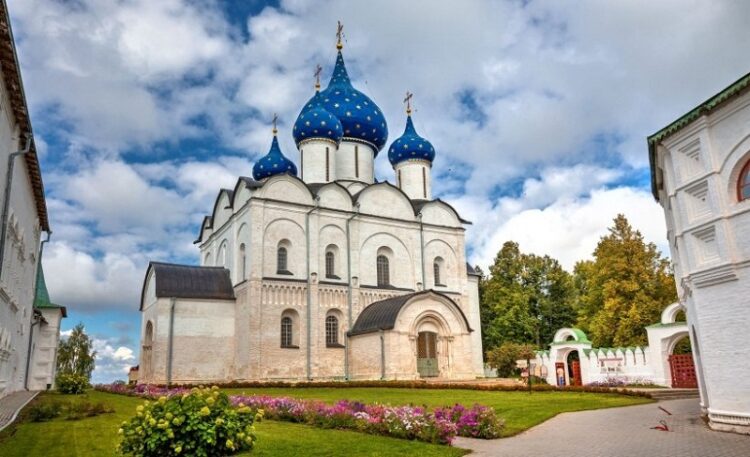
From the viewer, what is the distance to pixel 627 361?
2106 centimetres

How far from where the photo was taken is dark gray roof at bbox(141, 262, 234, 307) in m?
24.5

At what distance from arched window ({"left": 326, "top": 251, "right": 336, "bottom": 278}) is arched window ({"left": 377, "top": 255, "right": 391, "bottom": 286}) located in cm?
255

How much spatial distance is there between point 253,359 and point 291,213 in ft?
21.8

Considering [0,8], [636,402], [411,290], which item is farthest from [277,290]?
[0,8]

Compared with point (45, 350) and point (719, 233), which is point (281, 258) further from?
point (719, 233)

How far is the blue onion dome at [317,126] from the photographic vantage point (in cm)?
2942

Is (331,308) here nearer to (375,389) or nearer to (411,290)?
(411,290)

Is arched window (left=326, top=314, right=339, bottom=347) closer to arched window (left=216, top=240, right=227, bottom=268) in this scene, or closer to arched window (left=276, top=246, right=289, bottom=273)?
arched window (left=276, top=246, right=289, bottom=273)

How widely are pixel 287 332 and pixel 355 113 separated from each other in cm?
1265

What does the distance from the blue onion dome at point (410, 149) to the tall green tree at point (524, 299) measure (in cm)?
922

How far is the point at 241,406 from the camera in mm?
6816

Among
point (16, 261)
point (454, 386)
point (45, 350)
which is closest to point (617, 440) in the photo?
point (454, 386)

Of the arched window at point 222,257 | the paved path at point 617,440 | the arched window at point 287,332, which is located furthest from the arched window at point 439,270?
the paved path at point 617,440

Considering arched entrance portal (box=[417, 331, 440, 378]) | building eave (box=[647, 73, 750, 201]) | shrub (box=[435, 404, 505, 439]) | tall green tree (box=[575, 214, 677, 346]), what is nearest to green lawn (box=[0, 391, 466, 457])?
shrub (box=[435, 404, 505, 439])
